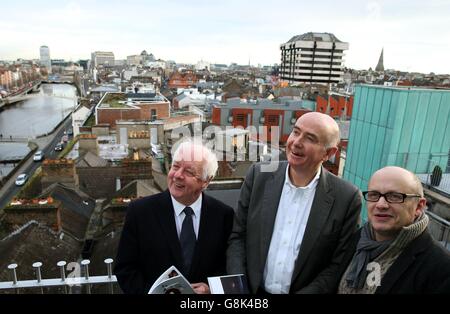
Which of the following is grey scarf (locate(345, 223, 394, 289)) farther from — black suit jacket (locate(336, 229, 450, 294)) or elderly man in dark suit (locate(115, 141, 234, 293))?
elderly man in dark suit (locate(115, 141, 234, 293))

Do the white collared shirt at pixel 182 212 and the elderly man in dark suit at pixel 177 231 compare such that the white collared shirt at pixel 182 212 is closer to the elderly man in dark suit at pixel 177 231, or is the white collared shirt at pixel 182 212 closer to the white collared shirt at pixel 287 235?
the elderly man in dark suit at pixel 177 231

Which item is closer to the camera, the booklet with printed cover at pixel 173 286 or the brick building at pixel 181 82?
the booklet with printed cover at pixel 173 286

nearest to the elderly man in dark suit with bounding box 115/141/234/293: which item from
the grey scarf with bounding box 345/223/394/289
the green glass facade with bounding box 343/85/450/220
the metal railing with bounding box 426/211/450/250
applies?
the grey scarf with bounding box 345/223/394/289

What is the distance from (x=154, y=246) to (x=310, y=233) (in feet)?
3.28

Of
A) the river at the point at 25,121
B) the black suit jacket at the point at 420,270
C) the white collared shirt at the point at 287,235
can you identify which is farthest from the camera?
the river at the point at 25,121

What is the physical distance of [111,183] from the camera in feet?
36.3

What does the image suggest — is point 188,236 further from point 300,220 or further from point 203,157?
point 300,220

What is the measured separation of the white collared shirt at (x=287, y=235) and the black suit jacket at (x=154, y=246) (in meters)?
0.38

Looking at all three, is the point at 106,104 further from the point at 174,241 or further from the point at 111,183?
the point at 174,241

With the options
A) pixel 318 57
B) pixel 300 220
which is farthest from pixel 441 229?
pixel 318 57

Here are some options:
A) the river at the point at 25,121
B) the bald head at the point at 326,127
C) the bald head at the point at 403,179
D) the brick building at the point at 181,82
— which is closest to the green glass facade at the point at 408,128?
the bald head at the point at 326,127

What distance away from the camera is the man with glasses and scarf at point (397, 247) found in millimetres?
1633
